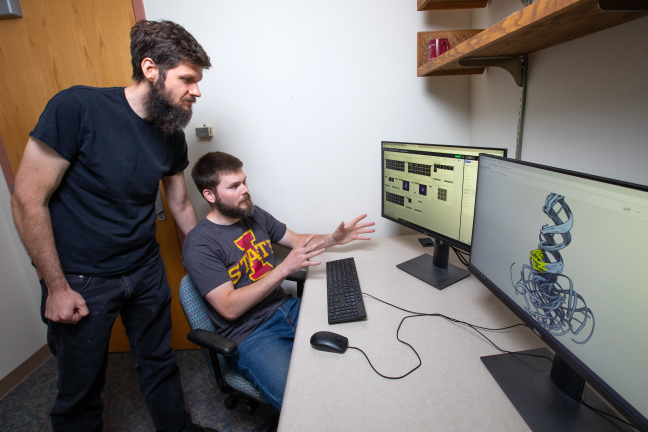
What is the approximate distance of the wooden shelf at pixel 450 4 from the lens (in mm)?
1428

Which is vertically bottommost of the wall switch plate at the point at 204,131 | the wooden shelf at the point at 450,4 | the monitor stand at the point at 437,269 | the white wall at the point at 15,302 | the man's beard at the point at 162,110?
the white wall at the point at 15,302

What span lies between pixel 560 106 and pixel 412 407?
110cm

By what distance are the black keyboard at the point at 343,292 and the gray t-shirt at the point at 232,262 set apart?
293mm

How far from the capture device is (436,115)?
1732 millimetres

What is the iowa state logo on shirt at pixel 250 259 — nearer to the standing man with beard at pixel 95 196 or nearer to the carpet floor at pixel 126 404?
the standing man with beard at pixel 95 196

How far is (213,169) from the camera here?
1.38 metres

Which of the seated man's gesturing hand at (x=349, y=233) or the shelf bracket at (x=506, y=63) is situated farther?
the seated man's gesturing hand at (x=349, y=233)

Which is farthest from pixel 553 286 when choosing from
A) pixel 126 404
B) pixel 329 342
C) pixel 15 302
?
pixel 15 302

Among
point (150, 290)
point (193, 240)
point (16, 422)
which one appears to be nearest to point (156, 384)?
point (150, 290)

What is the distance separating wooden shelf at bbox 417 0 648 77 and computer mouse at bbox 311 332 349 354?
0.94 m

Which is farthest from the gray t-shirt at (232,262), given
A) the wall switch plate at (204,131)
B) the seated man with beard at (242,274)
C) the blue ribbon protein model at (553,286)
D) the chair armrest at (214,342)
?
the blue ribbon protein model at (553,286)

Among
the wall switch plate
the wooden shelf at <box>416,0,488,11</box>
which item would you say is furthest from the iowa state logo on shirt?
the wooden shelf at <box>416,0,488,11</box>

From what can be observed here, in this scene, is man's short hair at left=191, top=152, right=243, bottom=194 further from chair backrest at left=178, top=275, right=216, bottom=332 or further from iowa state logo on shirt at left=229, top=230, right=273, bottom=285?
chair backrest at left=178, top=275, right=216, bottom=332

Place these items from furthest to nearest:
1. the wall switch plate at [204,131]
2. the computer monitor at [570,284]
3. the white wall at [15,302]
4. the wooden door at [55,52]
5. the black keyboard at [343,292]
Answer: the white wall at [15,302]
the wall switch plate at [204,131]
the wooden door at [55,52]
the black keyboard at [343,292]
the computer monitor at [570,284]
